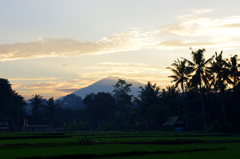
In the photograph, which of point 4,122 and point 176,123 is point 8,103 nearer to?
point 4,122

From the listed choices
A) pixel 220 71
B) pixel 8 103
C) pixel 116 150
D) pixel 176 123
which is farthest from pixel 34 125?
pixel 116 150

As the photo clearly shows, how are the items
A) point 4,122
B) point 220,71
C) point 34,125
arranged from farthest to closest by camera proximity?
point 34,125
point 4,122
point 220,71

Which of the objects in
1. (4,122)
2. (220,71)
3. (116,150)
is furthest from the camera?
(4,122)

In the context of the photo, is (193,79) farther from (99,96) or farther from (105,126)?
(99,96)

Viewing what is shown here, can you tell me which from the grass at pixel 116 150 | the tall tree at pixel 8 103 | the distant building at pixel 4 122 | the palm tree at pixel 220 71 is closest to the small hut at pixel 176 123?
the palm tree at pixel 220 71

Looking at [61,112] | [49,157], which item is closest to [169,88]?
[61,112]

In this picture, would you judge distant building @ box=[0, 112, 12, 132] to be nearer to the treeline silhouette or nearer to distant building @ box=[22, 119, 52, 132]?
the treeline silhouette

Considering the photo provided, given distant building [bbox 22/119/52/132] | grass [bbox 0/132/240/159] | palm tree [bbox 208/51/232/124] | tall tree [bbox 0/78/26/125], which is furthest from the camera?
distant building [bbox 22/119/52/132]

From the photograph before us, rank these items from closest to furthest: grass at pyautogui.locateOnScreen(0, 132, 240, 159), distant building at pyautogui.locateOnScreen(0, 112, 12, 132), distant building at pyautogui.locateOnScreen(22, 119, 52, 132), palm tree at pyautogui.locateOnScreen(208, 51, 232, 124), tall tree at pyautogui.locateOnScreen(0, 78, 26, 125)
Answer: grass at pyautogui.locateOnScreen(0, 132, 240, 159) < palm tree at pyautogui.locateOnScreen(208, 51, 232, 124) < distant building at pyautogui.locateOnScreen(0, 112, 12, 132) < tall tree at pyautogui.locateOnScreen(0, 78, 26, 125) < distant building at pyautogui.locateOnScreen(22, 119, 52, 132)

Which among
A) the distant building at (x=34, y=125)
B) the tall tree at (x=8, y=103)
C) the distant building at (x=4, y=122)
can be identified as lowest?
the distant building at (x=34, y=125)

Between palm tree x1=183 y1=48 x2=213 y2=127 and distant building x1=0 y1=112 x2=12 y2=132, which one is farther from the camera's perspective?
distant building x1=0 y1=112 x2=12 y2=132

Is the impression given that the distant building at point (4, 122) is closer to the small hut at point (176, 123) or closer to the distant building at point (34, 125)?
the distant building at point (34, 125)

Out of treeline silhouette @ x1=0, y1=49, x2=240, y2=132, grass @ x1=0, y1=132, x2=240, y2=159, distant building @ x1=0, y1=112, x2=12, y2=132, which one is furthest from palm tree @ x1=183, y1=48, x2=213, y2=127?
distant building @ x1=0, y1=112, x2=12, y2=132

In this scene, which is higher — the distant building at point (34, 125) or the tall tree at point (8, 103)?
the tall tree at point (8, 103)
